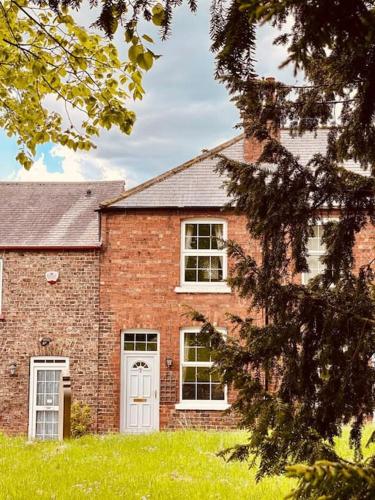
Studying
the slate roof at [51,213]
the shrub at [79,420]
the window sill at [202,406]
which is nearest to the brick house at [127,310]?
the window sill at [202,406]

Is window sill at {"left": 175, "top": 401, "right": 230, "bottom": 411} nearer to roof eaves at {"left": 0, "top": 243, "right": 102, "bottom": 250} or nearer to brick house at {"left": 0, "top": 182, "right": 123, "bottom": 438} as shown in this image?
brick house at {"left": 0, "top": 182, "right": 123, "bottom": 438}

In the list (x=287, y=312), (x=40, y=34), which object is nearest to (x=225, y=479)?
(x=287, y=312)

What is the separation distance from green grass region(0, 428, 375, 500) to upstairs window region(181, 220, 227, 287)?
6111 millimetres

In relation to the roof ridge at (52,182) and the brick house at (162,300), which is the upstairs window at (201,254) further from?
the roof ridge at (52,182)

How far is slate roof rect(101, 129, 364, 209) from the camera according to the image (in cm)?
1872

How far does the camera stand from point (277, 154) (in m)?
5.67

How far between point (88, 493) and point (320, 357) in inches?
195

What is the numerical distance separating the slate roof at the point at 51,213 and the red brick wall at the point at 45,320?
52cm

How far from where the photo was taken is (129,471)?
32.9ft

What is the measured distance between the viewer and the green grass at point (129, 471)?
8.63 meters

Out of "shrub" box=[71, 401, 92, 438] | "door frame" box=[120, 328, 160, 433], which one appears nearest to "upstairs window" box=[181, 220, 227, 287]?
"door frame" box=[120, 328, 160, 433]

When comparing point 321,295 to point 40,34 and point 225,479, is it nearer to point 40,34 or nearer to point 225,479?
point 225,479

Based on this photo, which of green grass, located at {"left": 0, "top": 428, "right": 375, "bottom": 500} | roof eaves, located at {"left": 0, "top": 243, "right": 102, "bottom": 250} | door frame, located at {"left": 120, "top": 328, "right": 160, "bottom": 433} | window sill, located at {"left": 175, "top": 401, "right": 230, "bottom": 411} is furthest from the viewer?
roof eaves, located at {"left": 0, "top": 243, "right": 102, "bottom": 250}

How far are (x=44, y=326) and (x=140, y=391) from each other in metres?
3.41
